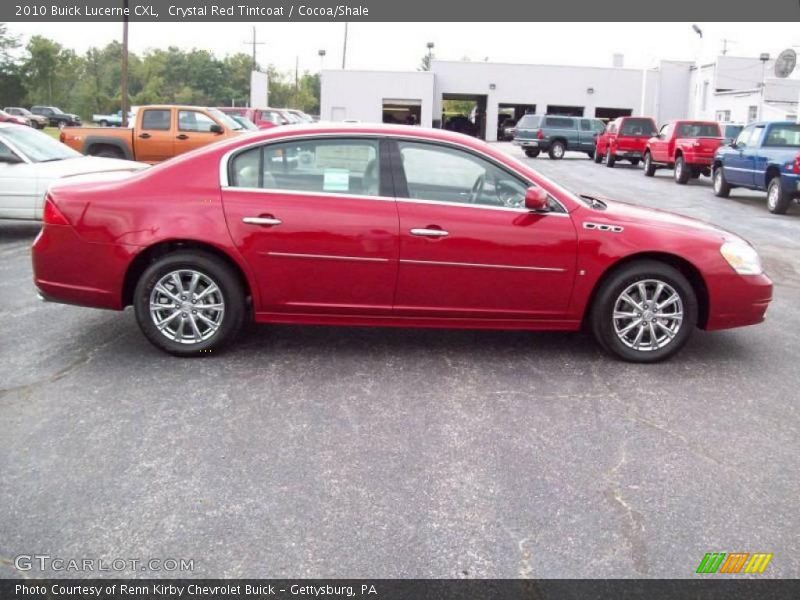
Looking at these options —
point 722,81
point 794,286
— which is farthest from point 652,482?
point 722,81

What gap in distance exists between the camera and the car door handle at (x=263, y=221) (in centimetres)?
518

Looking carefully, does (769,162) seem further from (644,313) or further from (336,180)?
(336,180)

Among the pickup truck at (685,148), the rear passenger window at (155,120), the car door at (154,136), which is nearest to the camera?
the car door at (154,136)

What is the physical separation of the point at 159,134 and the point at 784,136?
13.5 metres

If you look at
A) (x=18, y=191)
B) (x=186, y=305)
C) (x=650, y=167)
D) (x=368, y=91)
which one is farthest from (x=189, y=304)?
→ (x=368, y=91)

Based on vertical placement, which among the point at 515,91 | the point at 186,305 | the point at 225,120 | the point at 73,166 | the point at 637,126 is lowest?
the point at 186,305

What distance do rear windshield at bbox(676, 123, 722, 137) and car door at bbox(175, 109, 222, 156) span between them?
13.6m

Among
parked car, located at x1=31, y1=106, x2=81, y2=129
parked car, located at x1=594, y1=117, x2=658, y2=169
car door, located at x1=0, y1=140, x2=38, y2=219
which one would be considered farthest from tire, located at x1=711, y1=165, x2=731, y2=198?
parked car, located at x1=31, y1=106, x2=81, y2=129

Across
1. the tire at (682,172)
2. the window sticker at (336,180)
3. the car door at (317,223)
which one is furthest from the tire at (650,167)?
the window sticker at (336,180)

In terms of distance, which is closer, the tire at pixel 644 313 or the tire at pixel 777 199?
the tire at pixel 644 313

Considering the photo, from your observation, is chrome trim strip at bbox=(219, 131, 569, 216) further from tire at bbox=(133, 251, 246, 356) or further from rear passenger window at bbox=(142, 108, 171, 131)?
rear passenger window at bbox=(142, 108, 171, 131)

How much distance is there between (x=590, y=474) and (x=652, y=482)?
0.95ft

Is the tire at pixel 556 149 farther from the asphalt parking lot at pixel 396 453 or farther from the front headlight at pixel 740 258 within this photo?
the front headlight at pixel 740 258
